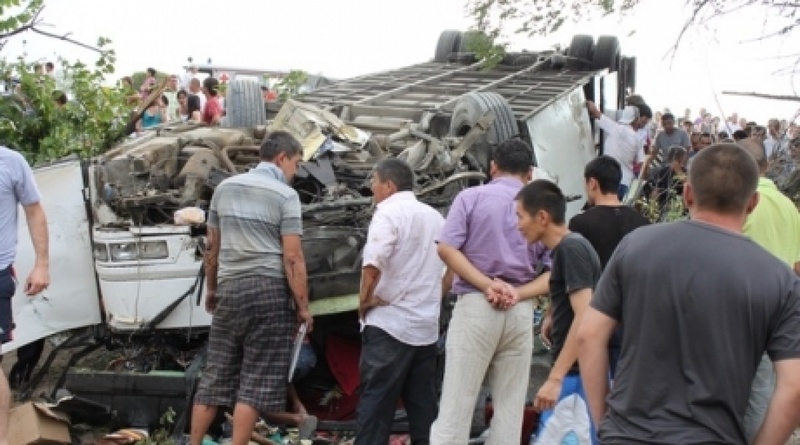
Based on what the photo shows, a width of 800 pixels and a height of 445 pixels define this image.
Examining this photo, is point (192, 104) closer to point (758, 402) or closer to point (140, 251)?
point (140, 251)

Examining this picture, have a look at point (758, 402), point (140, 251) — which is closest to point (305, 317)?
point (140, 251)

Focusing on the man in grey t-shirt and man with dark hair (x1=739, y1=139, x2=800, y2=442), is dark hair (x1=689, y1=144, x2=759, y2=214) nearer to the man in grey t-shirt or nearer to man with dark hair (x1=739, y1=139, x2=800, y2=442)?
man with dark hair (x1=739, y1=139, x2=800, y2=442)

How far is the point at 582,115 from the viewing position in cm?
1097

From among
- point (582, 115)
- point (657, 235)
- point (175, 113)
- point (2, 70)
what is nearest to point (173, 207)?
point (2, 70)

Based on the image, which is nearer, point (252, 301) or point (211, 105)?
point (252, 301)

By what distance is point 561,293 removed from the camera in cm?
425

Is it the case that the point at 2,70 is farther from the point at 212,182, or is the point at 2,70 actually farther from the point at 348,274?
the point at 348,274

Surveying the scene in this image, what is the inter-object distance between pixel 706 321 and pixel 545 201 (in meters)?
1.62

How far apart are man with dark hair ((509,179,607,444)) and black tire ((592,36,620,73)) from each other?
8467mm

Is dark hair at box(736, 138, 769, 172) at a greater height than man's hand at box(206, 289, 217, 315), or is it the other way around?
dark hair at box(736, 138, 769, 172)

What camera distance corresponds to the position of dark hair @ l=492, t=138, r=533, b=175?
5086 mm

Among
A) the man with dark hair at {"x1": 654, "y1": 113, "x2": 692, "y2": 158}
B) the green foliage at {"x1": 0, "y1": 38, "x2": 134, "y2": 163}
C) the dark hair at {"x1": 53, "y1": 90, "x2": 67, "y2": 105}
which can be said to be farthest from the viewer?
the man with dark hair at {"x1": 654, "y1": 113, "x2": 692, "y2": 158}

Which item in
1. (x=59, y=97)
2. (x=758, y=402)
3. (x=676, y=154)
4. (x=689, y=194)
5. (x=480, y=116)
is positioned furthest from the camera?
(x=676, y=154)

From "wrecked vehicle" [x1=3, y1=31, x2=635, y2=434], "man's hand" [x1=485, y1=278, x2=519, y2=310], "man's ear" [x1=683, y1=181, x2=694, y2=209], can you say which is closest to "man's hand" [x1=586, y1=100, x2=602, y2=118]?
"wrecked vehicle" [x1=3, y1=31, x2=635, y2=434]
